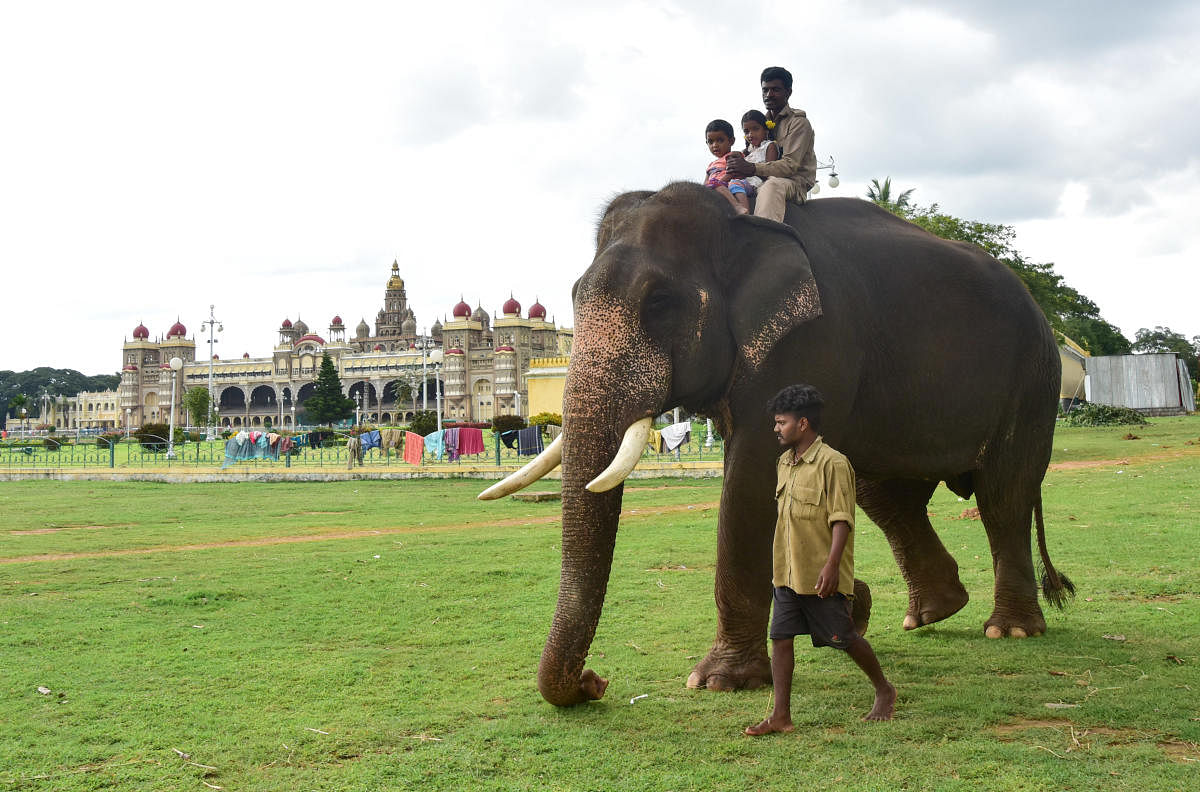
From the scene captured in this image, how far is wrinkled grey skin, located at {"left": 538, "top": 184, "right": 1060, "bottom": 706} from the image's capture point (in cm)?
360

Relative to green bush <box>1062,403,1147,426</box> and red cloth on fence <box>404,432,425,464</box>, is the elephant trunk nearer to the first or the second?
red cloth on fence <box>404,432,425,464</box>

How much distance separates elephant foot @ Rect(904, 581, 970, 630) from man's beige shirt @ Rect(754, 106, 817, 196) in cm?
207

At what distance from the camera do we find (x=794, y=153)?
14.8ft

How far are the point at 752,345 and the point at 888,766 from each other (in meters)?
1.62

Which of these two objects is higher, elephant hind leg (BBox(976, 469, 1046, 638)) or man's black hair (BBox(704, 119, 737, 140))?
man's black hair (BBox(704, 119, 737, 140))

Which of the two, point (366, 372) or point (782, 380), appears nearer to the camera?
point (782, 380)

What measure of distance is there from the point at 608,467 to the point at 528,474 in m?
0.36

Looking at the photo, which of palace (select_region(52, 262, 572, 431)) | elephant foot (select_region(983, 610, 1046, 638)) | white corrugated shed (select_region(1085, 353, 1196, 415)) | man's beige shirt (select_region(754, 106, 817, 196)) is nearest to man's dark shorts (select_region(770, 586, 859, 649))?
elephant foot (select_region(983, 610, 1046, 638))

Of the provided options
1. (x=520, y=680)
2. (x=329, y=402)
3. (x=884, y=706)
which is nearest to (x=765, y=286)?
(x=884, y=706)

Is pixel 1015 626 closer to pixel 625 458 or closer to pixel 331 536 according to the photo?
pixel 625 458

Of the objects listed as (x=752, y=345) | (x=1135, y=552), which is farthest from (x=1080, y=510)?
(x=752, y=345)

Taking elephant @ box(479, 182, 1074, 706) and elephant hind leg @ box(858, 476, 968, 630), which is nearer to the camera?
elephant @ box(479, 182, 1074, 706)

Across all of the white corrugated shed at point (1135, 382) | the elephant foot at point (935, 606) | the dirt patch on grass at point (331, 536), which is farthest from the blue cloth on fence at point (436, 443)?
the white corrugated shed at point (1135, 382)

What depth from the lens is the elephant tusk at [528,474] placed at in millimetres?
3533
